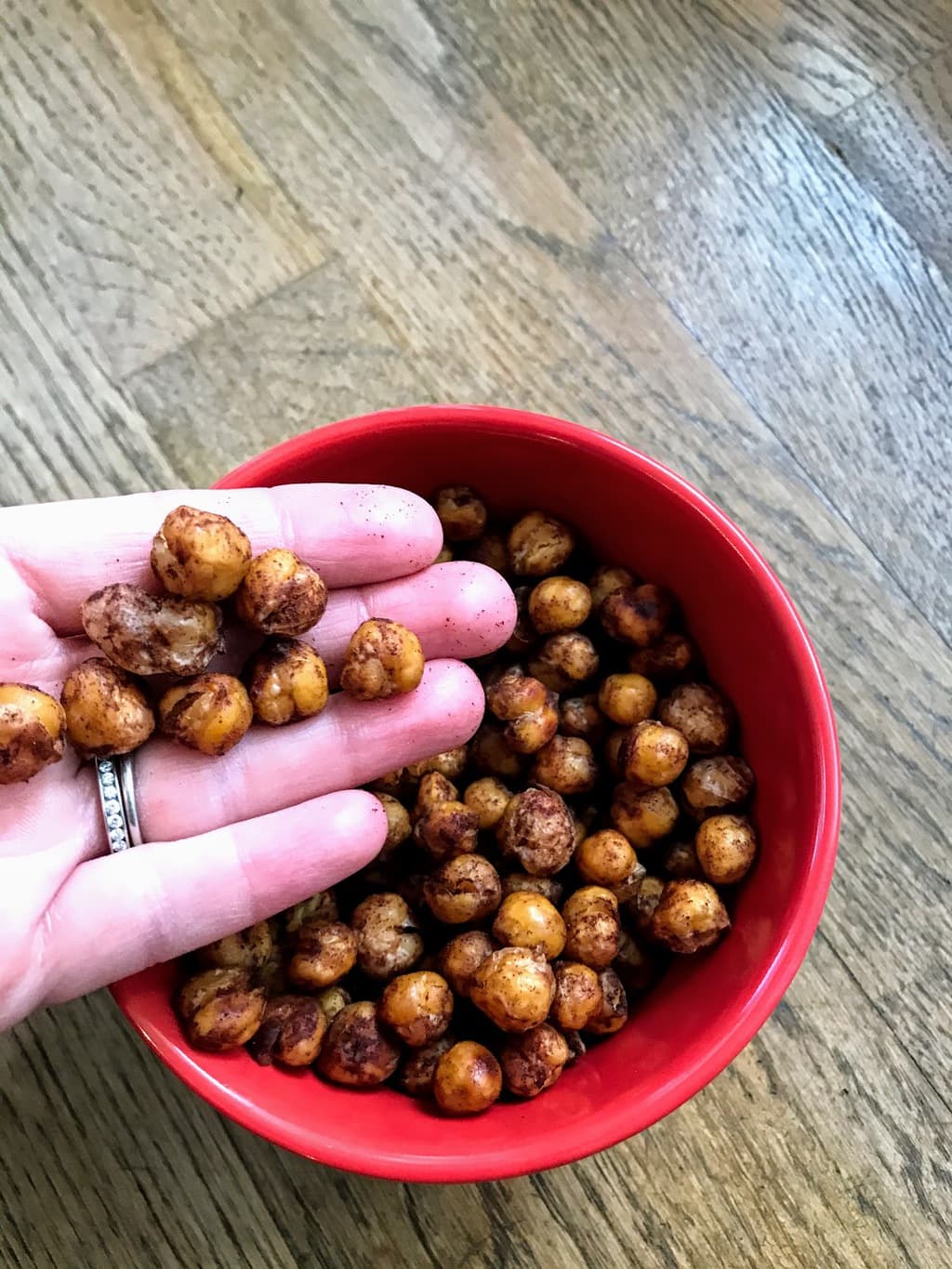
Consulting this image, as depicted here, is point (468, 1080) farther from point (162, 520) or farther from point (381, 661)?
point (162, 520)

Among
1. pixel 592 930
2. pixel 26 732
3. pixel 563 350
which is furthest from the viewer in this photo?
pixel 563 350

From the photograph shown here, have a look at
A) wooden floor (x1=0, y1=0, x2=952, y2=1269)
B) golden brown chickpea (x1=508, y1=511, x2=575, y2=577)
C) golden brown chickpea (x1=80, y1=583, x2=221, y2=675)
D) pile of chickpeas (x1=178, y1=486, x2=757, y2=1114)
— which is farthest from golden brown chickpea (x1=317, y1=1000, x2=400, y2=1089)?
golden brown chickpea (x1=508, y1=511, x2=575, y2=577)

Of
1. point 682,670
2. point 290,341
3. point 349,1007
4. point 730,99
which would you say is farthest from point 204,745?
point 730,99

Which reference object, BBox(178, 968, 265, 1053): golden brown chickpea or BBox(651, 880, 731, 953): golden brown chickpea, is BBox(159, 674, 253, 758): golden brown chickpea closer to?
BBox(178, 968, 265, 1053): golden brown chickpea

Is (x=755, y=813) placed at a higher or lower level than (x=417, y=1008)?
higher

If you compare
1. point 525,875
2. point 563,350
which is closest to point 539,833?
Result: point 525,875

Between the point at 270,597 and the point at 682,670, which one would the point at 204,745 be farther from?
the point at 682,670

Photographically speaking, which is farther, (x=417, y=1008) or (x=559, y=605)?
(x=559, y=605)
